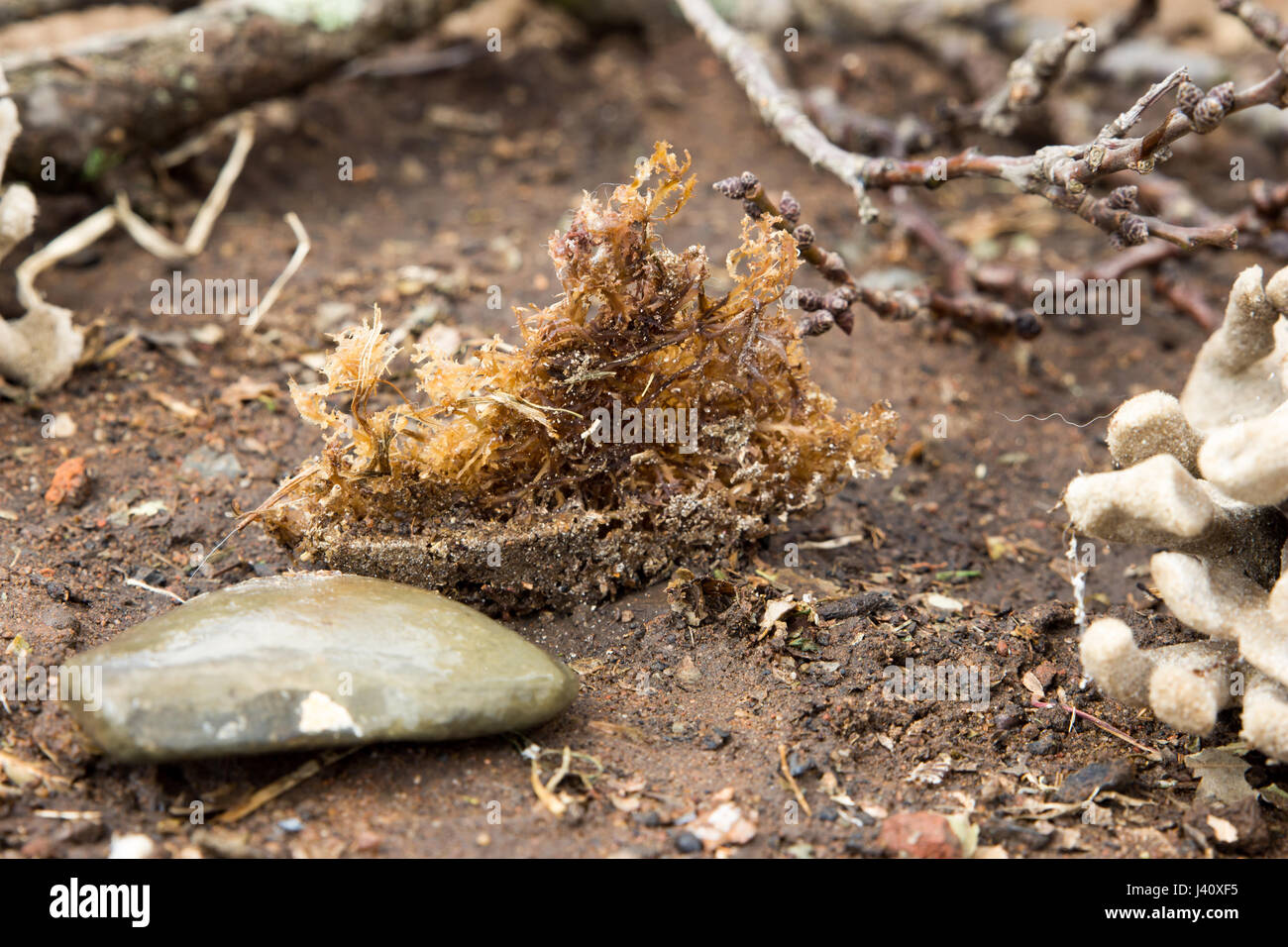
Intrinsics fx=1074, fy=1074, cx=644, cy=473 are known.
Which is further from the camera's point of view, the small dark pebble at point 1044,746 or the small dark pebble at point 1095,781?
the small dark pebble at point 1044,746

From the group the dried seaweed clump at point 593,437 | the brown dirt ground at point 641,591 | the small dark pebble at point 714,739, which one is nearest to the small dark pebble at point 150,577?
the brown dirt ground at point 641,591

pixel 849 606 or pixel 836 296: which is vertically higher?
pixel 836 296

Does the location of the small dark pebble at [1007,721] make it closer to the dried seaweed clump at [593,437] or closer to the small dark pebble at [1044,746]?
the small dark pebble at [1044,746]

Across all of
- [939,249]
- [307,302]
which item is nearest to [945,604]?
[939,249]

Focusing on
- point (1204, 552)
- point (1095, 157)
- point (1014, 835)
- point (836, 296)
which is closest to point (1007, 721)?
point (1014, 835)

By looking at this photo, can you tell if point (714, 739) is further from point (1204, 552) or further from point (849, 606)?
point (1204, 552)

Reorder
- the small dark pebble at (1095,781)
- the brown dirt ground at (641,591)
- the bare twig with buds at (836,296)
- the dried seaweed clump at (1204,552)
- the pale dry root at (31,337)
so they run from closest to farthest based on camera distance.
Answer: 1. the dried seaweed clump at (1204,552)
2. the brown dirt ground at (641,591)
3. the small dark pebble at (1095,781)
4. the bare twig with buds at (836,296)
5. the pale dry root at (31,337)
